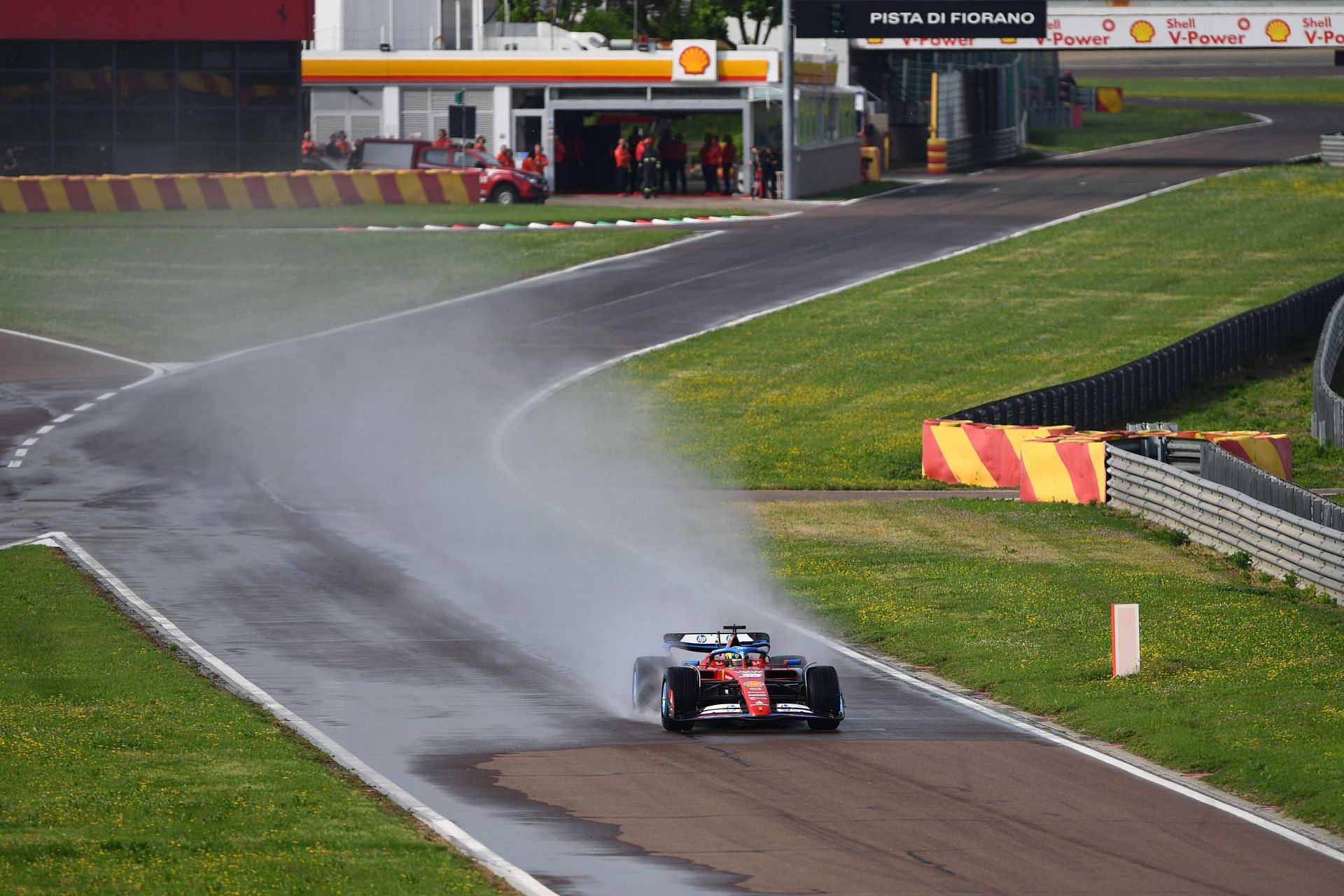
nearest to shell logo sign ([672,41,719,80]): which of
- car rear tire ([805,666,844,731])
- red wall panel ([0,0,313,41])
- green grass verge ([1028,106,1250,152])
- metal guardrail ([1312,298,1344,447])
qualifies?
red wall panel ([0,0,313,41])

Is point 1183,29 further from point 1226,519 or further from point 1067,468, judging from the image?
point 1226,519

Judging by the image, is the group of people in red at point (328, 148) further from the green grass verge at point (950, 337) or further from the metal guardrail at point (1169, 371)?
the metal guardrail at point (1169, 371)

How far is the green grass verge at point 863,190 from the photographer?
61500 millimetres

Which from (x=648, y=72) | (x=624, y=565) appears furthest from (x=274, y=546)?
(x=648, y=72)

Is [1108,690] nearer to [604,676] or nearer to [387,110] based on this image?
[604,676]

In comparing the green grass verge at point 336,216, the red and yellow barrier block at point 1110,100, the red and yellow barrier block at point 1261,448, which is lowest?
the red and yellow barrier block at point 1261,448

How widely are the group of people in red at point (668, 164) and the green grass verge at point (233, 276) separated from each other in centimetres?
960

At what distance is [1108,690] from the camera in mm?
15914

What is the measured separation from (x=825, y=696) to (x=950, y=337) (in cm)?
2591

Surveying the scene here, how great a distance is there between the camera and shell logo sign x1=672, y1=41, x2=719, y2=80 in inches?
2429

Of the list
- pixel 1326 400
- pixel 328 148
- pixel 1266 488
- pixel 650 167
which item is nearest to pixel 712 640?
pixel 1266 488

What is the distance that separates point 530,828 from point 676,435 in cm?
1997

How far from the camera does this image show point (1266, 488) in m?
21.8

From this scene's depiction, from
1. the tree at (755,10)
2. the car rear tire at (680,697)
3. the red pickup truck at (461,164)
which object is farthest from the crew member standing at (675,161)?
the car rear tire at (680,697)
